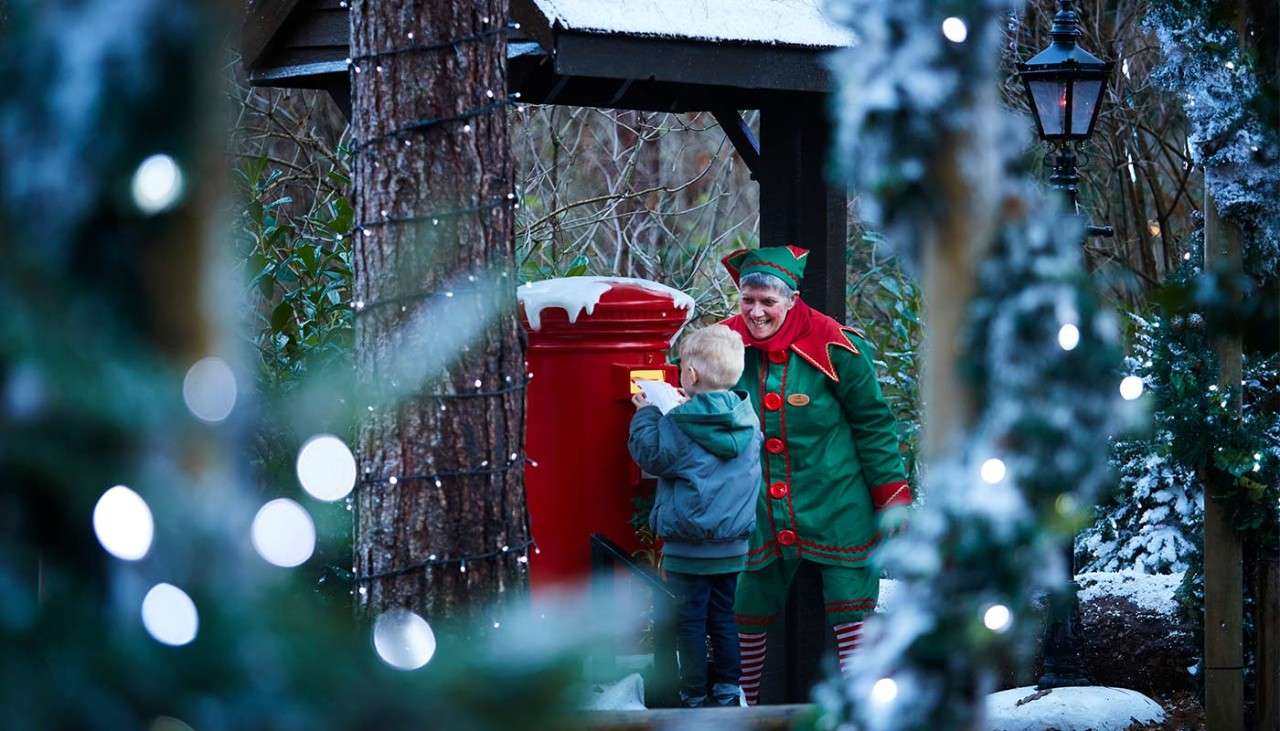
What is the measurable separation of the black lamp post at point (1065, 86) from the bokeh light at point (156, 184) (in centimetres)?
501

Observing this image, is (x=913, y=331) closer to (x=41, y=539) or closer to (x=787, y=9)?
(x=787, y=9)

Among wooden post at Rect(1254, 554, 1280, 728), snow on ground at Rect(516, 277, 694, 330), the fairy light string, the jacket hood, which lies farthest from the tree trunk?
wooden post at Rect(1254, 554, 1280, 728)

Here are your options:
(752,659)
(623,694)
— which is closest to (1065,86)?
(752,659)

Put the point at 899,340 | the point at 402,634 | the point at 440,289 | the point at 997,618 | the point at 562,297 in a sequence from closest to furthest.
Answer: the point at 997,618 → the point at 402,634 → the point at 440,289 → the point at 562,297 → the point at 899,340

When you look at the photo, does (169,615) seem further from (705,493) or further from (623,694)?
(705,493)

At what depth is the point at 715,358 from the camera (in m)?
4.40

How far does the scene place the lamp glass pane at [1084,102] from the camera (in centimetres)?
538

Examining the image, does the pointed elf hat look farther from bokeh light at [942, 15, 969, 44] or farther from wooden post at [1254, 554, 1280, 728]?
bokeh light at [942, 15, 969, 44]

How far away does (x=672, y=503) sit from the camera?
4.45 metres

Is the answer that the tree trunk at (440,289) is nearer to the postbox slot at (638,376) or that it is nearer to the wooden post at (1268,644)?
the postbox slot at (638,376)

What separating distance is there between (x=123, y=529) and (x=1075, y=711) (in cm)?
448

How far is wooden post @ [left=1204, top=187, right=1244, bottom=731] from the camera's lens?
448cm

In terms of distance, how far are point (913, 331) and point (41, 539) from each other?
317 inches

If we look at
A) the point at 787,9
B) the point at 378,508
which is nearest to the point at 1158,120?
the point at 787,9
